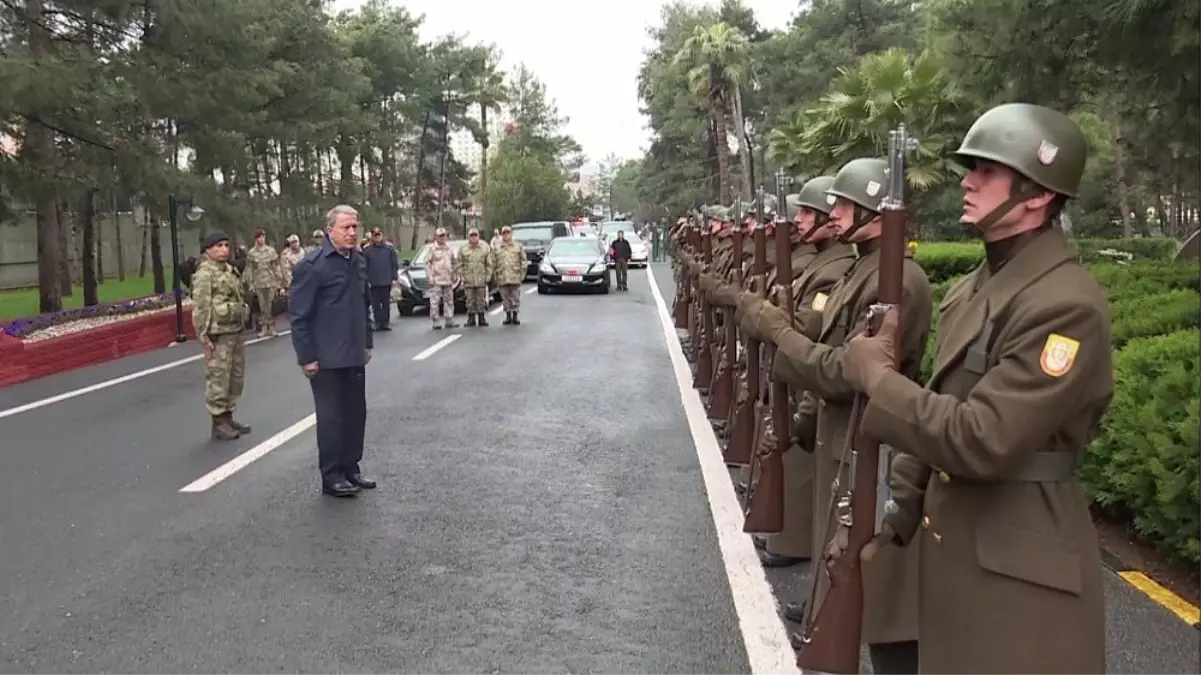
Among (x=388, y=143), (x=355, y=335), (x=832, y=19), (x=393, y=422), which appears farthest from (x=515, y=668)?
(x=388, y=143)

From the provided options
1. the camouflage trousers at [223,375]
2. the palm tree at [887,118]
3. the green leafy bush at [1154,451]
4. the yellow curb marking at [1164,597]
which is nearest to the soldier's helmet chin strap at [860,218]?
the green leafy bush at [1154,451]

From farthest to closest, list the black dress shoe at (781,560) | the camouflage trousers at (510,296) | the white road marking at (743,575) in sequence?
the camouflage trousers at (510,296)
the black dress shoe at (781,560)
the white road marking at (743,575)

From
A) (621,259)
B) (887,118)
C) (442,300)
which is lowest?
(442,300)

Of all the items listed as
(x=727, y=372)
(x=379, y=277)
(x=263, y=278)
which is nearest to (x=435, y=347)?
(x=379, y=277)

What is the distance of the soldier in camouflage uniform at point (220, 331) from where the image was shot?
9312 millimetres

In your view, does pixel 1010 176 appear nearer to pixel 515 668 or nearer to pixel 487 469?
pixel 515 668

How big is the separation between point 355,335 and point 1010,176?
17.8 ft

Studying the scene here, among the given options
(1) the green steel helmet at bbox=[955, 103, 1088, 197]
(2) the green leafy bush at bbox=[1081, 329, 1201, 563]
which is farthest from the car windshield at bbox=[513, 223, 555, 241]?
(1) the green steel helmet at bbox=[955, 103, 1088, 197]

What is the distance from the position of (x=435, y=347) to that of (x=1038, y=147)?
14.0 metres

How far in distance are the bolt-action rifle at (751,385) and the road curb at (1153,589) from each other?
1961 millimetres

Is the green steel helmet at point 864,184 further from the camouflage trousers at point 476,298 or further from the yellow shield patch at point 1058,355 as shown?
the camouflage trousers at point 476,298

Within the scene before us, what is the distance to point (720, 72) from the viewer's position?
4566 cm

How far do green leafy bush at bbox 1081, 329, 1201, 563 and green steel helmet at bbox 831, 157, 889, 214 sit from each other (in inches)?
62.2

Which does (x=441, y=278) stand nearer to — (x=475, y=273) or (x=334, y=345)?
(x=475, y=273)
